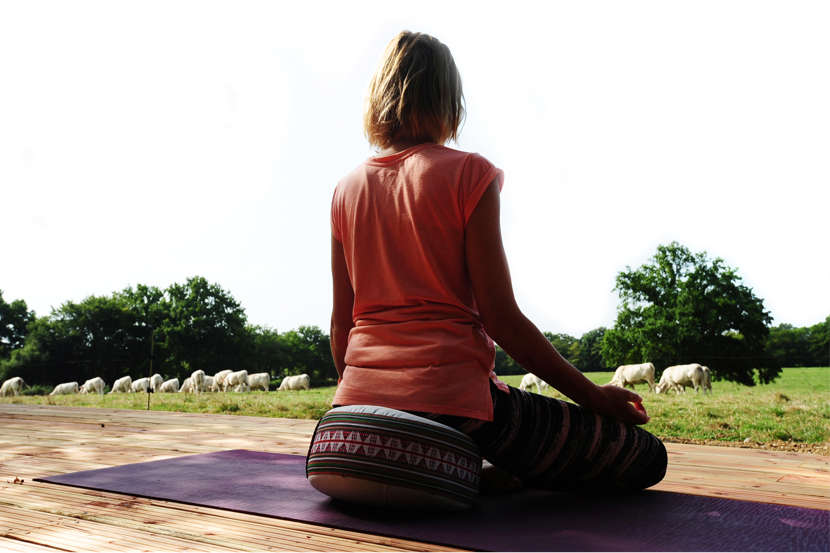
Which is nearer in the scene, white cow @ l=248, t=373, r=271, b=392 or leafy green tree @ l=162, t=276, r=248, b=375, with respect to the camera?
white cow @ l=248, t=373, r=271, b=392

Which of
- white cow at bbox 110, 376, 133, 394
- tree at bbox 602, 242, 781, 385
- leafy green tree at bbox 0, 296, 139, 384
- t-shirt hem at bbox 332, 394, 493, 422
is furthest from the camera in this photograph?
leafy green tree at bbox 0, 296, 139, 384

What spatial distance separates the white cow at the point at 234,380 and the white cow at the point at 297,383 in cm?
181

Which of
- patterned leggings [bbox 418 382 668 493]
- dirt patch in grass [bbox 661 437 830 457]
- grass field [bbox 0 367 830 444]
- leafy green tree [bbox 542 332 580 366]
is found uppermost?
leafy green tree [bbox 542 332 580 366]

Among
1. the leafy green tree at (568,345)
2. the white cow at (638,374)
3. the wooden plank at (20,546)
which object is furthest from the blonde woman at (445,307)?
the white cow at (638,374)

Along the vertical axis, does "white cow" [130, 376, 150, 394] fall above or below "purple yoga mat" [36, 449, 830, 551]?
below

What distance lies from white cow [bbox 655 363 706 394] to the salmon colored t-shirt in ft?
19.0

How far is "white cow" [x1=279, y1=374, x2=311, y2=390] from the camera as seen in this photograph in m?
8.89

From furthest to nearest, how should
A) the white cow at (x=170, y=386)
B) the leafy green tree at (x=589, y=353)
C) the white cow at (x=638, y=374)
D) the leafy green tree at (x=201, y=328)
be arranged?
the leafy green tree at (x=201, y=328) < the white cow at (x=170, y=386) < the white cow at (x=638, y=374) < the leafy green tree at (x=589, y=353)

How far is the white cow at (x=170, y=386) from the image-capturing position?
36.9 feet

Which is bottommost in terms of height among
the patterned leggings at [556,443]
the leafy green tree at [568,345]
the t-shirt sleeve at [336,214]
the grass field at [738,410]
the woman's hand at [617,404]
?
the grass field at [738,410]

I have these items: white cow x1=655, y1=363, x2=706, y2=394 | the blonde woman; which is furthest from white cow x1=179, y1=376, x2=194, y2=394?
the blonde woman

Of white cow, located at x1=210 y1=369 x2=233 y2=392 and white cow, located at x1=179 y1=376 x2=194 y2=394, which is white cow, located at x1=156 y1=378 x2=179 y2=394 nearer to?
white cow, located at x1=179 y1=376 x2=194 y2=394

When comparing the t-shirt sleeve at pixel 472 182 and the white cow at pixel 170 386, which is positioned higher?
the t-shirt sleeve at pixel 472 182

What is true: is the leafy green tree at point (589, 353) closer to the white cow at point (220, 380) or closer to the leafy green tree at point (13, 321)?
the white cow at point (220, 380)
